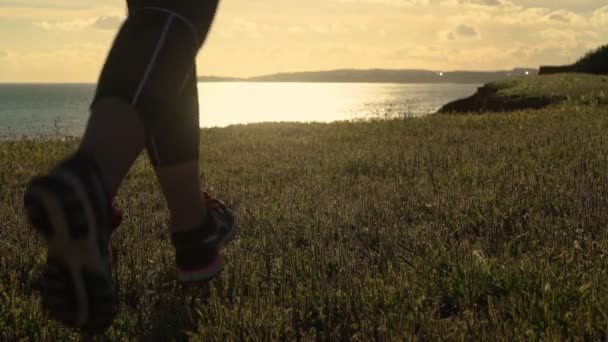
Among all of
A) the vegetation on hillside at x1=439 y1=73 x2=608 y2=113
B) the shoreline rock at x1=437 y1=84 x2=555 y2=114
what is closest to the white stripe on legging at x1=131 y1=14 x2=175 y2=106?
the vegetation on hillside at x1=439 y1=73 x2=608 y2=113

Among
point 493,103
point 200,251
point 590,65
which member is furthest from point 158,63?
point 590,65

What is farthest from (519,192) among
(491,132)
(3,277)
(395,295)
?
(491,132)

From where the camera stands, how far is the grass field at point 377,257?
259 cm

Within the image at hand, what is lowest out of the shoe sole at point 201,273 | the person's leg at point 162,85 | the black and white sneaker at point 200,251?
the shoe sole at point 201,273

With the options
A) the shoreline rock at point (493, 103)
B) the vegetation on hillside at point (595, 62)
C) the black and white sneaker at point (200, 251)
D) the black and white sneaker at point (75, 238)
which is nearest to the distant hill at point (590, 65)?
the vegetation on hillside at point (595, 62)

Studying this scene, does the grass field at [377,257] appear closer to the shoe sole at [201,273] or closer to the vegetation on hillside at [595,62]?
the shoe sole at [201,273]

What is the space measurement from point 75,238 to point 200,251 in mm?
1081

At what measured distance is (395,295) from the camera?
283 cm

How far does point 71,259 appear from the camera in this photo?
1.99m

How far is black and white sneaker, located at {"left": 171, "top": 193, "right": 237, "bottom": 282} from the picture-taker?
300 centimetres

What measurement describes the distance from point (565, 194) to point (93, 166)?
3833mm

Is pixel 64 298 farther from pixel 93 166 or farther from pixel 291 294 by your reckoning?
pixel 291 294

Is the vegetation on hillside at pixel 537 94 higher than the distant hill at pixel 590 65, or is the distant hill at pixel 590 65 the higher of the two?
the distant hill at pixel 590 65

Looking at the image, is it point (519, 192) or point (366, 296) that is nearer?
point (366, 296)
